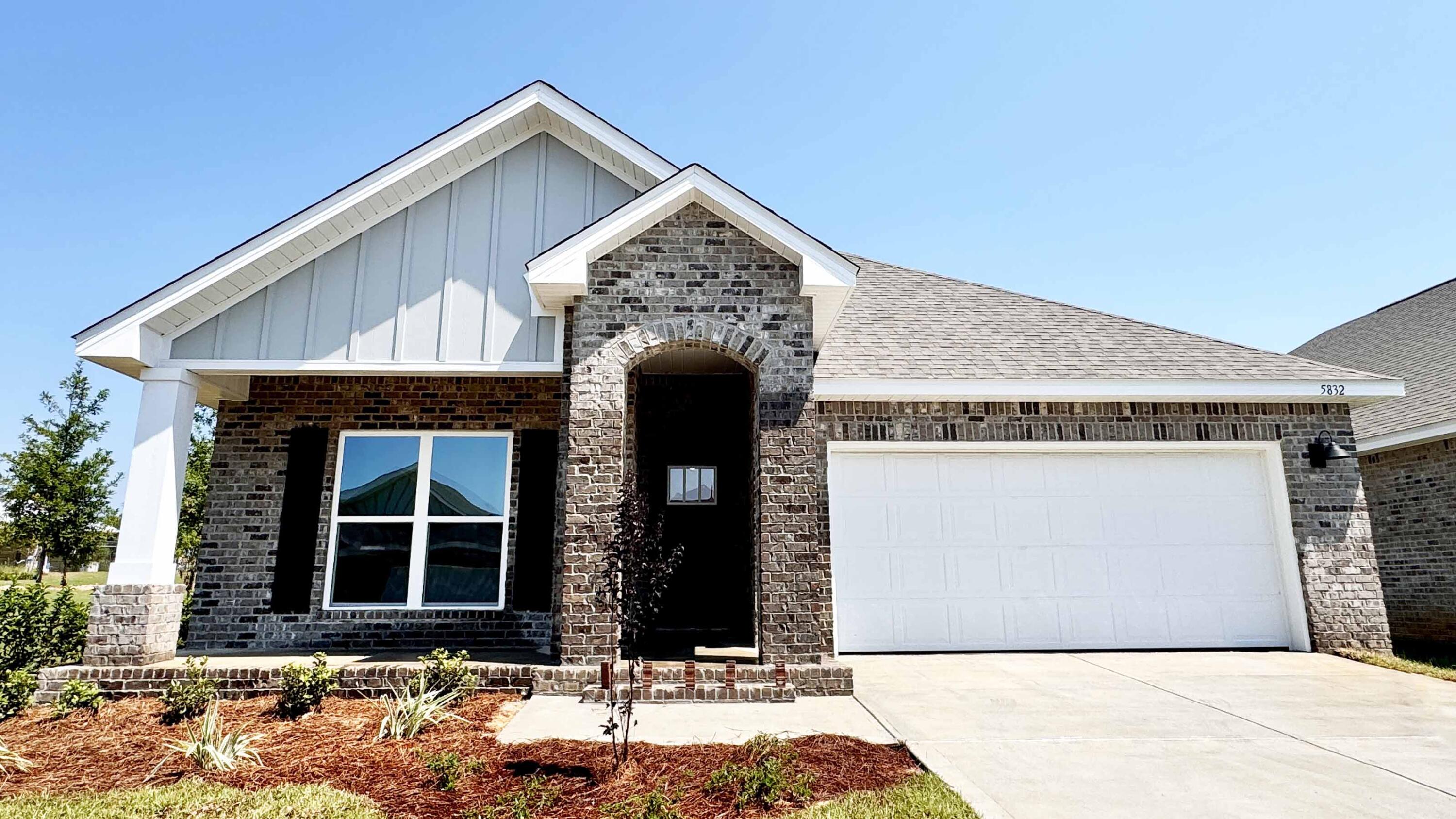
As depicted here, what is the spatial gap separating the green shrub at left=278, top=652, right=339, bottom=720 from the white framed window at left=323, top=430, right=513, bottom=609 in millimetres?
2222

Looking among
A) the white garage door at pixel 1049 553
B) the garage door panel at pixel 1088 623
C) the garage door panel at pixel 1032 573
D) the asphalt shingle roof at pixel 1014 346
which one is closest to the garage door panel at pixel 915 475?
the white garage door at pixel 1049 553

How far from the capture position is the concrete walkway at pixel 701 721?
5211mm

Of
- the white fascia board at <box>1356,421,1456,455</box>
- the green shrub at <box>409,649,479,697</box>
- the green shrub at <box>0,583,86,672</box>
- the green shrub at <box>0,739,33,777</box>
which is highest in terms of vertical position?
the white fascia board at <box>1356,421,1456,455</box>

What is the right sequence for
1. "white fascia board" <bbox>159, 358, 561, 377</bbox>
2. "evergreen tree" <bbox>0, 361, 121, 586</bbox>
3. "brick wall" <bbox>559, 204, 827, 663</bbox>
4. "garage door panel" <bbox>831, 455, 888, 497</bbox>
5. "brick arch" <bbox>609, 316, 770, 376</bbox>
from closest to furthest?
"brick wall" <bbox>559, 204, 827, 663</bbox>, "brick arch" <bbox>609, 316, 770, 376</bbox>, "white fascia board" <bbox>159, 358, 561, 377</bbox>, "garage door panel" <bbox>831, 455, 888, 497</bbox>, "evergreen tree" <bbox>0, 361, 121, 586</bbox>

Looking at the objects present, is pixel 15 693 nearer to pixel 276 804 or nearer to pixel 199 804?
pixel 199 804

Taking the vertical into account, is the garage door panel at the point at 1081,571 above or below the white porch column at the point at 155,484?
below

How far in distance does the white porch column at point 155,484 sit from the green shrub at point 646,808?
5.90 meters

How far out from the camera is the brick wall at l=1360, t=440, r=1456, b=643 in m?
9.89

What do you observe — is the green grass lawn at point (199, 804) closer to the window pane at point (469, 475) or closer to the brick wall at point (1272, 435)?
the window pane at point (469, 475)

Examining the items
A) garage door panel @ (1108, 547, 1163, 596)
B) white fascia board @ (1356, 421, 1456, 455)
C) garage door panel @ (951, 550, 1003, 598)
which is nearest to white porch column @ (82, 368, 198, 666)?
garage door panel @ (951, 550, 1003, 598)

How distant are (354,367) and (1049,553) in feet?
27.2

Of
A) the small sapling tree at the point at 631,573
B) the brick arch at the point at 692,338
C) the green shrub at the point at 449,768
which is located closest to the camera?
the green shrub at the point at 449,768

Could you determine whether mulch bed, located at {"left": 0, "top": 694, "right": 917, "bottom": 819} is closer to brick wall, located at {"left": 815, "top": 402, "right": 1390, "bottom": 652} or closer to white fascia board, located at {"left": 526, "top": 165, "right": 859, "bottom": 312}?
white fascia board, located at {"left": 526, "top": 165, "right": 859, "bottom": 312}

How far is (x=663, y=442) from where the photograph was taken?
988 cm
